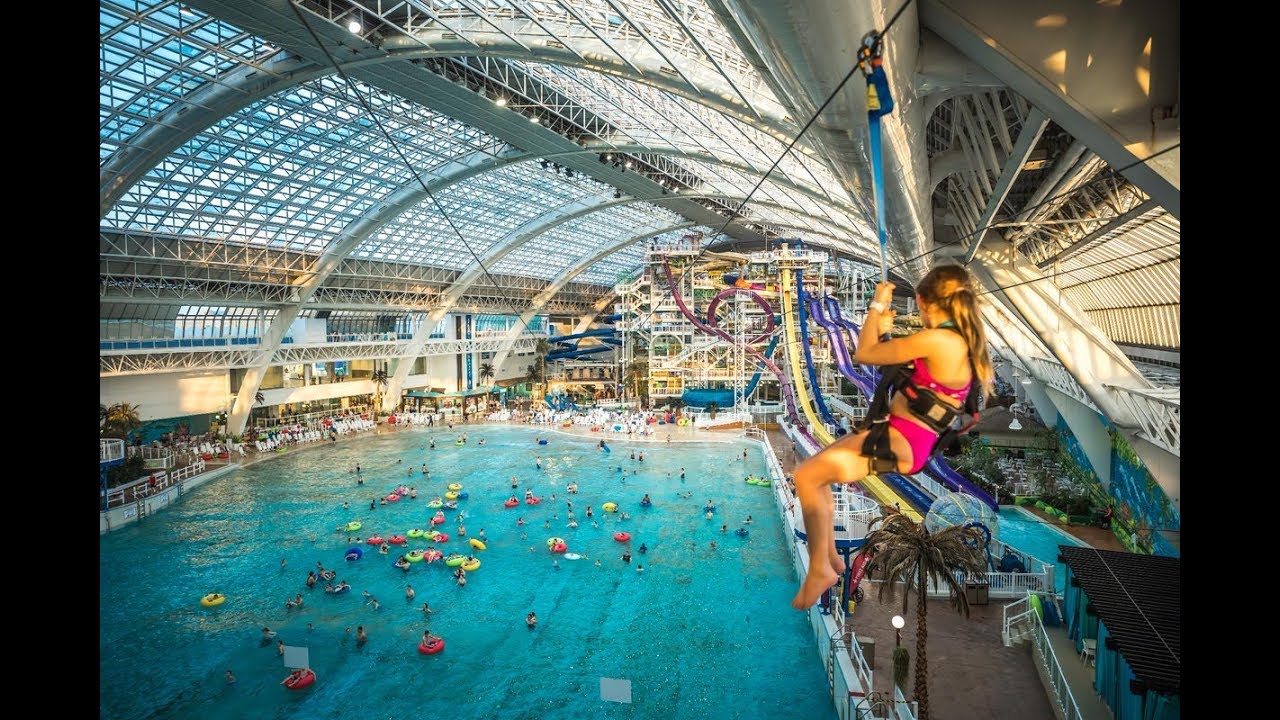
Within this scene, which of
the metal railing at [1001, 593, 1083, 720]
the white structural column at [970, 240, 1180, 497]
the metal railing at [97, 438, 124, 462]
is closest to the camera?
the metal railing at [1001, 593, 1083, 720]

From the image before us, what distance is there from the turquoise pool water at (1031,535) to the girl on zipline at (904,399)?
1878 cm

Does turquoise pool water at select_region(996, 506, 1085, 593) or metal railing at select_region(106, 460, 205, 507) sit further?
metal railing at select_region(106, 460, 205, 507)

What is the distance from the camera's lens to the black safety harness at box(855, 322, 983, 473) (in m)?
2.50

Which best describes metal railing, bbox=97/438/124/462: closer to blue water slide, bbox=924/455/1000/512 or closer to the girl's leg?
blue water slide, bbox=924/455/1000/512

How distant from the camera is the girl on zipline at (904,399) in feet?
8.19

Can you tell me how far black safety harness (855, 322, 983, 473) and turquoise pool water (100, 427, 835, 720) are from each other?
11.5m

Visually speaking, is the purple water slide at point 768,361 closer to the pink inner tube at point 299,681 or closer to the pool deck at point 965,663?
the pool deck at point 965,663

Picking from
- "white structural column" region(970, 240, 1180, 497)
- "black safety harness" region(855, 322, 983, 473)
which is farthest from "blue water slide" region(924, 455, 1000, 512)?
"black safety harness" region(855, 322, 983, 473)
